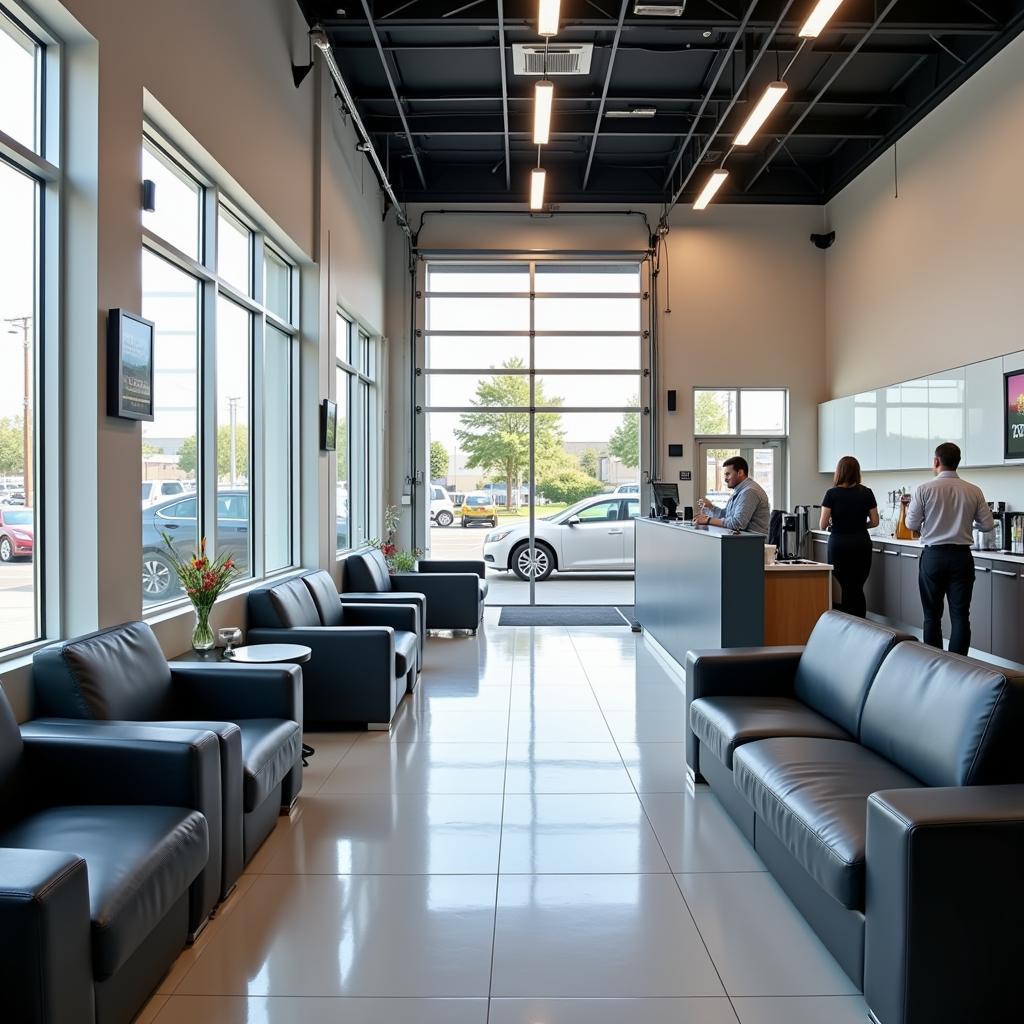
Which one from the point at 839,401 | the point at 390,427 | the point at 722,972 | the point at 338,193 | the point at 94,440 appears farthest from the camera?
the point at 390,427

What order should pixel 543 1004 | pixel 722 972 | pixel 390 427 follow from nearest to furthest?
1. pixel 543 1004
2. pixel 722 972
3. pixel 390 427

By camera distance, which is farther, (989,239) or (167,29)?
(989,239)

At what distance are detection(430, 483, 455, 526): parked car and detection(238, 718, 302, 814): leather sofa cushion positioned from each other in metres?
6.69

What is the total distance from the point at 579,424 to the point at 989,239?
4.73 m

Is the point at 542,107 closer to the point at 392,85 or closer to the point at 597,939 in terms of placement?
the point at 392,85

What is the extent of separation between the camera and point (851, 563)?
7.11 meters

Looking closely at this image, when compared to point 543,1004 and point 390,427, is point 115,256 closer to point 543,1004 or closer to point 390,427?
point 543,1004

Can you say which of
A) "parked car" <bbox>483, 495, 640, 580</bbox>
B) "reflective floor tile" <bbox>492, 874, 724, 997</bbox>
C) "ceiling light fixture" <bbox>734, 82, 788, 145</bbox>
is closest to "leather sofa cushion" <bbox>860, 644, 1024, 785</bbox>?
"reflective floor tile" <bbox>492, 874, 724, 997</bbox>

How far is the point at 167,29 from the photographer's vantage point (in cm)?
390

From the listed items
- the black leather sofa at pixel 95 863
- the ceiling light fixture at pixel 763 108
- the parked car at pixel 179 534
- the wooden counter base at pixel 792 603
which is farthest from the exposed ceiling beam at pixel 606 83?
the black leather sofa at pixel 95 863

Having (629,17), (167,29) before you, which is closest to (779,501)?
(629,17)

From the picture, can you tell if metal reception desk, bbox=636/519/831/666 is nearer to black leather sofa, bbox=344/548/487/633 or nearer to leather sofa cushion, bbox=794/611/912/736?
leather sofa cushion, bbox=794/611/912/736

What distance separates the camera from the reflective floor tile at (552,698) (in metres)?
5.37

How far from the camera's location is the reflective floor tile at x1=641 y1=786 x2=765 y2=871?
122 inches
